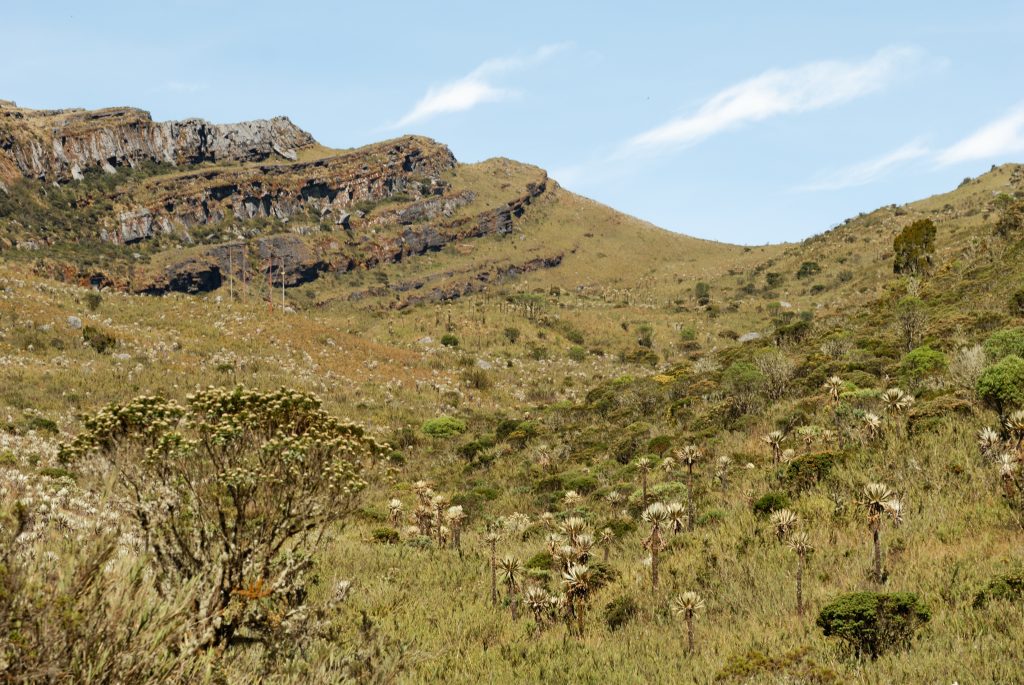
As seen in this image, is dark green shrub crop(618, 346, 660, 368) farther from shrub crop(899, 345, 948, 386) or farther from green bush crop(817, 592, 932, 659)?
green bush crop(817, 592, 932, 659)

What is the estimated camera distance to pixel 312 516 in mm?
9477

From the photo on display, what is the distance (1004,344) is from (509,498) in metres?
21.7

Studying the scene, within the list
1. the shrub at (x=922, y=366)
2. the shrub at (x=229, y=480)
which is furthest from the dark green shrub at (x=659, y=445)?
the shrub at (x=229, y=480)

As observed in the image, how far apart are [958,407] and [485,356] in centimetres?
5156

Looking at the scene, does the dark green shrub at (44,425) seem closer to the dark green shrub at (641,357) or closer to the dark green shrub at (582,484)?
the dark green shrub at (582,484)

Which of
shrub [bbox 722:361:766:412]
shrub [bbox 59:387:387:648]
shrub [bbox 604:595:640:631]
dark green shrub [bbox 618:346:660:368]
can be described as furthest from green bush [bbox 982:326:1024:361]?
dark green shrub [bbox 618:346:660:368]

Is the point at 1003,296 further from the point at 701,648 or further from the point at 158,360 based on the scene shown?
the point at 158,360

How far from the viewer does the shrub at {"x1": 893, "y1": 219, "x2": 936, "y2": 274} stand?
59.8 metres

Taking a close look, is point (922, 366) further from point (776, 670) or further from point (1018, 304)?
point (776, 670)

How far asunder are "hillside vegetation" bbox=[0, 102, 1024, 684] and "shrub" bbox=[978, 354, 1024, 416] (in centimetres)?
8

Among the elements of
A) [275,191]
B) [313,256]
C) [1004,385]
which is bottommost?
[1004,385]

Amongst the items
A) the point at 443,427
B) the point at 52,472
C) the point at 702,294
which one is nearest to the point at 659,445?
the point at 443,427

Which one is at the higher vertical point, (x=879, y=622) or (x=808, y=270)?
(x=808, y=270)

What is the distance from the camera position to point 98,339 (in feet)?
140
